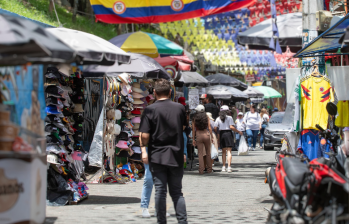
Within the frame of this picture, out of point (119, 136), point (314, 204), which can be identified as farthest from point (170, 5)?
point (314, 204)

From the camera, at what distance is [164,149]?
620 centimetres

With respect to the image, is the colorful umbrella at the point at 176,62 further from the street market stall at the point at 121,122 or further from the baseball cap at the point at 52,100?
the baseball cap at the point at 52,100

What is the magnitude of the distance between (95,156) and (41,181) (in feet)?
19.6

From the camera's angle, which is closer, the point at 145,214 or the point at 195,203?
the point at 145,214

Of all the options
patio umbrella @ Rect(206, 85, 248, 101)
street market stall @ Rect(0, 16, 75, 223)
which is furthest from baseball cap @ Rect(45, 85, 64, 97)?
patio umbrella @ Rect(206, 85, 248, 101)

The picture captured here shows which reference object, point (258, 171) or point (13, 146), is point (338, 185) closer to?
point (13, 146)

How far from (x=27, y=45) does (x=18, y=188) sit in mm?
1243

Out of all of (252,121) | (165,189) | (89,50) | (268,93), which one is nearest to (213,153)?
(165,189)

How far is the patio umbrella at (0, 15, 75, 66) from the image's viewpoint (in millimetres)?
4055

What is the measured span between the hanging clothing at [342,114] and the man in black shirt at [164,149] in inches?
149

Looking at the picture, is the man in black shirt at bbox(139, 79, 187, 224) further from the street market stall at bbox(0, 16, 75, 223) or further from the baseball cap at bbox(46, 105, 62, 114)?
the baseball cap at bbox(46, 105, 62, 114)

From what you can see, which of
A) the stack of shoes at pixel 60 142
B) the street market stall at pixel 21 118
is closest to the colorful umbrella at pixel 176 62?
the stack of shoes at pixel 60 142

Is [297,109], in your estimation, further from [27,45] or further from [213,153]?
[27,45]

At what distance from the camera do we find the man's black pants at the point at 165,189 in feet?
20.2
